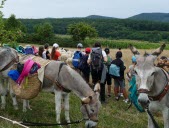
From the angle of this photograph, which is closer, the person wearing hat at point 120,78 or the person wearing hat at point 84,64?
the person wearing hat at point 120,78

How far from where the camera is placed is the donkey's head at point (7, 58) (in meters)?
9.21

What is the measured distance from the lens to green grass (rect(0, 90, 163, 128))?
28.5 ft

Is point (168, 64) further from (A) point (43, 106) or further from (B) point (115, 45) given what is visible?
(B) point (115, 45)

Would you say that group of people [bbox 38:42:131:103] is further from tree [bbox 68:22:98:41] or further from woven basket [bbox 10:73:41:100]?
tree [bbox 68:22:98:41]

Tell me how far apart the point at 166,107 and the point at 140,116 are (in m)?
3.87

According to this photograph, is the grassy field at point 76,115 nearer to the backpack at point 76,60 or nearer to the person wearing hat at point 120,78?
the person wearing hat at point 120,78

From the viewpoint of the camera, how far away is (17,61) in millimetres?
9211

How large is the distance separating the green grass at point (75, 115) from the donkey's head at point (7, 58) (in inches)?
51.5

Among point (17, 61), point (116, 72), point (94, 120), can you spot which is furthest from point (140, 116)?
point (17, 61)

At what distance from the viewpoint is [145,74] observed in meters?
5.37

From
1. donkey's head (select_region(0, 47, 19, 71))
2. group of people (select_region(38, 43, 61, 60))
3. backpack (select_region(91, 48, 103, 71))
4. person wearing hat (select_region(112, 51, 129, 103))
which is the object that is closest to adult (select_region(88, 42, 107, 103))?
backpack (select_region(91, 48, 103, 71))

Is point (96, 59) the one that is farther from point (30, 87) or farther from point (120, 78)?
point (30, 87)

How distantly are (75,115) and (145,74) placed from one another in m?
4.22

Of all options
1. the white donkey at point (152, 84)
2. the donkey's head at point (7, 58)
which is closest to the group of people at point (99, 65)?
the donkey's head at point (7, 58)
